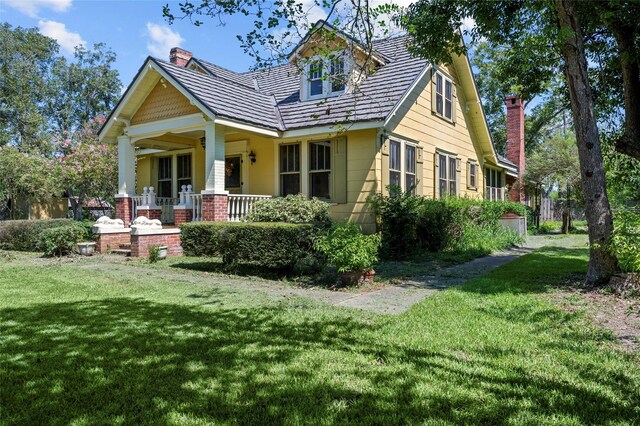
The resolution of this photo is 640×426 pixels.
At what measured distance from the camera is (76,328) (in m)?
4.96

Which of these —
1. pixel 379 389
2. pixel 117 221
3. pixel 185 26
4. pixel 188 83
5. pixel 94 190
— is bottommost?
pixel 379 389

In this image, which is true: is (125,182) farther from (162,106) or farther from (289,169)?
(289,169)

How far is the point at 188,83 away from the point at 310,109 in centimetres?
379

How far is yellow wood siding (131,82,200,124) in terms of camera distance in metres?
13.3

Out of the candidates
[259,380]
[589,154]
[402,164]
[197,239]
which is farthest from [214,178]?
[259,380]

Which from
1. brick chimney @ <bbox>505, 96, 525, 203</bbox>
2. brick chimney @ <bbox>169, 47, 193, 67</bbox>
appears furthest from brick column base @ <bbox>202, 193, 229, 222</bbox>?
brick chimney @ <bbox>505, 96, 525, 203</bbox>

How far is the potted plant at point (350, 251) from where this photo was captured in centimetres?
752

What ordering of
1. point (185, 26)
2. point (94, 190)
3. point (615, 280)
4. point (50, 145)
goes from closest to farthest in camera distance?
point (185, 26) < point (615, 280) < point (94, 190) < point (50, 145)

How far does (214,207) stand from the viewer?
12.1 m

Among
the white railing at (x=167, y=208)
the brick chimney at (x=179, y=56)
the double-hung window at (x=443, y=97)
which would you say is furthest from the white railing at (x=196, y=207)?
the double-hung window at (x=443, y=97)

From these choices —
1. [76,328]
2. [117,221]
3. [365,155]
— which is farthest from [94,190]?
[76,328]

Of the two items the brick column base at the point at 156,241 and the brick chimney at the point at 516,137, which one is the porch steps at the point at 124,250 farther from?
the brick chimney at the point at 516,137

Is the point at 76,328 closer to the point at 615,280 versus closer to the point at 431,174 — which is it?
the point at 615,280

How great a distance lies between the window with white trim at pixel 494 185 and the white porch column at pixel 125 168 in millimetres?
16484
